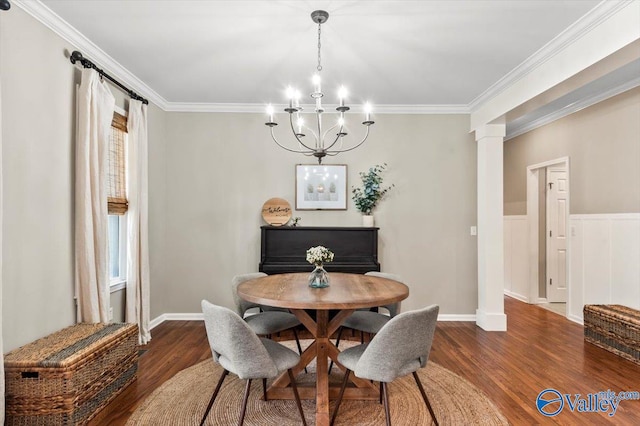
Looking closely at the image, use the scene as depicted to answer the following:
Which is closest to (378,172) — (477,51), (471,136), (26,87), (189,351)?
(471,136)

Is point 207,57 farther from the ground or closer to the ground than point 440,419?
farther from the ground

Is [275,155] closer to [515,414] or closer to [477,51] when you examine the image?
[477,51]

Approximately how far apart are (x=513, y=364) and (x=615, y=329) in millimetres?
1092

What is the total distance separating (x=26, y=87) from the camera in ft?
7.84

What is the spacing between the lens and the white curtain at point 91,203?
278 cm

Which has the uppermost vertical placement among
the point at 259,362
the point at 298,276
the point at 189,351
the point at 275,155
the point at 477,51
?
the point at 477,51

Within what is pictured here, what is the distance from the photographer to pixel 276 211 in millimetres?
4492

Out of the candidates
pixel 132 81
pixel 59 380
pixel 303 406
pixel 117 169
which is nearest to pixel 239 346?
pixel 303 406

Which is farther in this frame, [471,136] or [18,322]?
[471,136]

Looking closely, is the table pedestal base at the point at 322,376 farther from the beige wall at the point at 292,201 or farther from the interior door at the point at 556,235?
the interior door at the point at 556,235

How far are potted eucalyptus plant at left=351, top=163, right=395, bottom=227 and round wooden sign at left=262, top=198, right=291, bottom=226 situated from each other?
33.7 inches

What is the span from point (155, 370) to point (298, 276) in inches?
56.0

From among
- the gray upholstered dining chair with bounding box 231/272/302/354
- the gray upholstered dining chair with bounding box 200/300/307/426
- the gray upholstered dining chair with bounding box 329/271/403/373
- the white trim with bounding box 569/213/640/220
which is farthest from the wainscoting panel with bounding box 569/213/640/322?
the gray upholstered dining chair with bounding box 200/300/307/426

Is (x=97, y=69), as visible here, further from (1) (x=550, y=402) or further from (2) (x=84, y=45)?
(1) (x=550, y=402)
